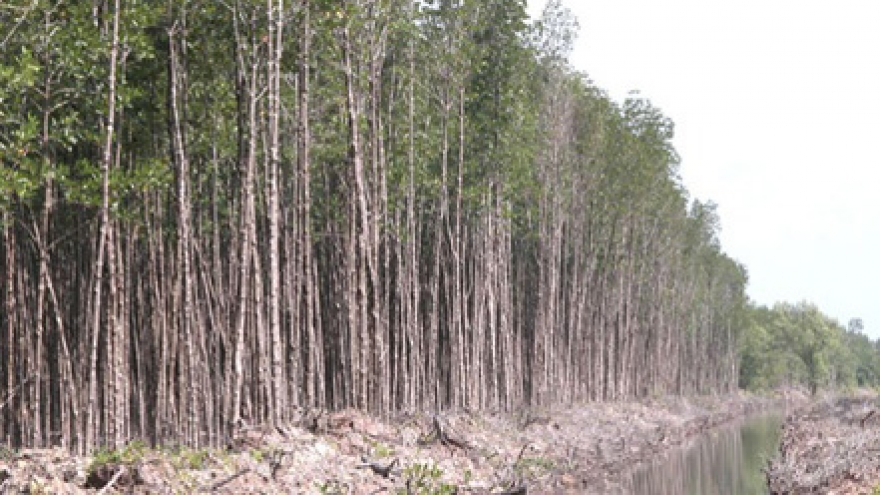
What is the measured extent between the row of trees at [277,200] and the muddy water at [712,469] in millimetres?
6532

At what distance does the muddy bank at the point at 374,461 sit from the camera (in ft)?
41.8

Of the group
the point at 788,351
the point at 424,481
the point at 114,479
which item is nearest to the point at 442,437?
the point at 424,481

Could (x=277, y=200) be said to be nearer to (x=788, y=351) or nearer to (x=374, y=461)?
(x=374, y=461)

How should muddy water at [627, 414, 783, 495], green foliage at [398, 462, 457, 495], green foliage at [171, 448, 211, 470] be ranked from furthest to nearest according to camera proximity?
muddy water at [627, 414, 783, 495], green foliage at [398, 462, 457, 495], green foliage at [171, 448, 211, 470]

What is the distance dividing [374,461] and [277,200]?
709 cm

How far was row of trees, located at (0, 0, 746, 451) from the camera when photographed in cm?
1812

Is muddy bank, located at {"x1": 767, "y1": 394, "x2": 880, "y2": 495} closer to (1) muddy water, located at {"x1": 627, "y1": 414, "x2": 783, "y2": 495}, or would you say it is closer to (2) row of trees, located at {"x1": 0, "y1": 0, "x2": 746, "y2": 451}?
(1) muddy water, located at {"x1": 627, "y1": 414, "x2": 783, "y2": 495}

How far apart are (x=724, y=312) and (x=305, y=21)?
77.6m

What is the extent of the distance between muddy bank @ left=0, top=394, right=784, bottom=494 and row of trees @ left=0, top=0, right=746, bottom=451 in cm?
140

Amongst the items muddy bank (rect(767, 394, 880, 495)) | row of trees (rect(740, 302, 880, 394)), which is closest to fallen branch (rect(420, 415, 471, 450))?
muddy bank (rect(767, 394, 880, 495))

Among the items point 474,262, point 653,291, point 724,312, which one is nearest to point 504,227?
point 474,262

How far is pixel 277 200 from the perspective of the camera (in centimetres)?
2200

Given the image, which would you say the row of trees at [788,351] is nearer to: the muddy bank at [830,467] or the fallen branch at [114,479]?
the muddy bank at [830,467]

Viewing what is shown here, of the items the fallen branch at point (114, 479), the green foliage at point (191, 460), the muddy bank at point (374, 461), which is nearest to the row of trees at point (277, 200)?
the muddy bank at point (374, 461)
